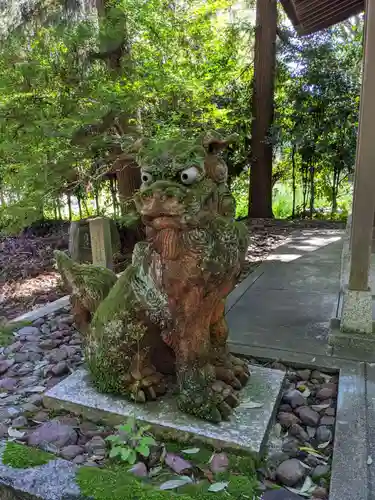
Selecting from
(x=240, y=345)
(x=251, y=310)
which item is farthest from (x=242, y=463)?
(x=251, y=310)

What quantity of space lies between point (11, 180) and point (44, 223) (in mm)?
2999

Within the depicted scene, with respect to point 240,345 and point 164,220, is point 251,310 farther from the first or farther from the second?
point 164,220

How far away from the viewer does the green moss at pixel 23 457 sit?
1678mm

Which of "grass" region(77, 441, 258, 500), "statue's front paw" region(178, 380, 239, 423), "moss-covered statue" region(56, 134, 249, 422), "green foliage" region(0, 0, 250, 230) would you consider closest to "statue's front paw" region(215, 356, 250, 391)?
"moss-covered statue" region(56, 134, 249, 422)

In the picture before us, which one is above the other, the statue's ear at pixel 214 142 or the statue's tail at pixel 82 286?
the statue's ear at pixel 214 142

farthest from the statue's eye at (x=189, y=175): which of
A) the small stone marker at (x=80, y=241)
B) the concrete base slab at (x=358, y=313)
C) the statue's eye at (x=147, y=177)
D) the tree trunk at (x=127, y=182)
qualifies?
the tree trunk at (x=127, y=182)

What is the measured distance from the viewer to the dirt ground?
450 cm

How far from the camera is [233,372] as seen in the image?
2.12 metres

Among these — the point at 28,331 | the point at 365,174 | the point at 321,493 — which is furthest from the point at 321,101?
the point at 321,493

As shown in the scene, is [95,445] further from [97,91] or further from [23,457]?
[97,91]

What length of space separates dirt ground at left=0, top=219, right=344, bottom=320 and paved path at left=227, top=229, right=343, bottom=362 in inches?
15.7

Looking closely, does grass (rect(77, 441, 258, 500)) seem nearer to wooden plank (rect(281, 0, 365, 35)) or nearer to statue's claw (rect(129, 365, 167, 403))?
statue's claw (rect(129, 365, 167, 403))

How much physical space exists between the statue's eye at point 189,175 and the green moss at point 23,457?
121 centimetres

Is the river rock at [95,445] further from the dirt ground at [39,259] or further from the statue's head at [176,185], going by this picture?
the dirt ground at [39,259]
